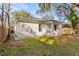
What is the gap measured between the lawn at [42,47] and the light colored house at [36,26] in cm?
4

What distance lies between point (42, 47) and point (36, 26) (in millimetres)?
175

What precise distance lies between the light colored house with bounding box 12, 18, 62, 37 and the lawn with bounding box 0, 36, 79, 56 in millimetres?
41

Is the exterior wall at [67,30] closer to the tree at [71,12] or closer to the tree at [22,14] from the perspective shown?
the tree at [71,12]

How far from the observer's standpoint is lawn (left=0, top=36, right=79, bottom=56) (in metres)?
1.50

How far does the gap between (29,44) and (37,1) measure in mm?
348

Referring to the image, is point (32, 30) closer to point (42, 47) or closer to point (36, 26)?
point (36, 26)

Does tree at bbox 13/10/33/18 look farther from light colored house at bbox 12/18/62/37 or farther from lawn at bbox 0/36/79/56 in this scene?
lawn at bbox 0/36/79/56

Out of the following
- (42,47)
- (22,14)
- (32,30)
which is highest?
(22,14)

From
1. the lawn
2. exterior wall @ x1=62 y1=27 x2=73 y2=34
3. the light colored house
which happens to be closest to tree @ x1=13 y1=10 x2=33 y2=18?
the light colored house

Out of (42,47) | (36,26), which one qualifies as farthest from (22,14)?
(42,47)

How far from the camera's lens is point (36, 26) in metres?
1.55

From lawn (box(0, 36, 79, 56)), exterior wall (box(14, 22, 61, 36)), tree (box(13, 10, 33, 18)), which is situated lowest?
lawn (box(0, 36, 79, 56))

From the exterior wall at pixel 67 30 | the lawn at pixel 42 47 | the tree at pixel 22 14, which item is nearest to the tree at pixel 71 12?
the exterior wall at pixel 67 30

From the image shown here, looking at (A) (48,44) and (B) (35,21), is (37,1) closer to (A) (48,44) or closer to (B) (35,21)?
(B) (35,21)
